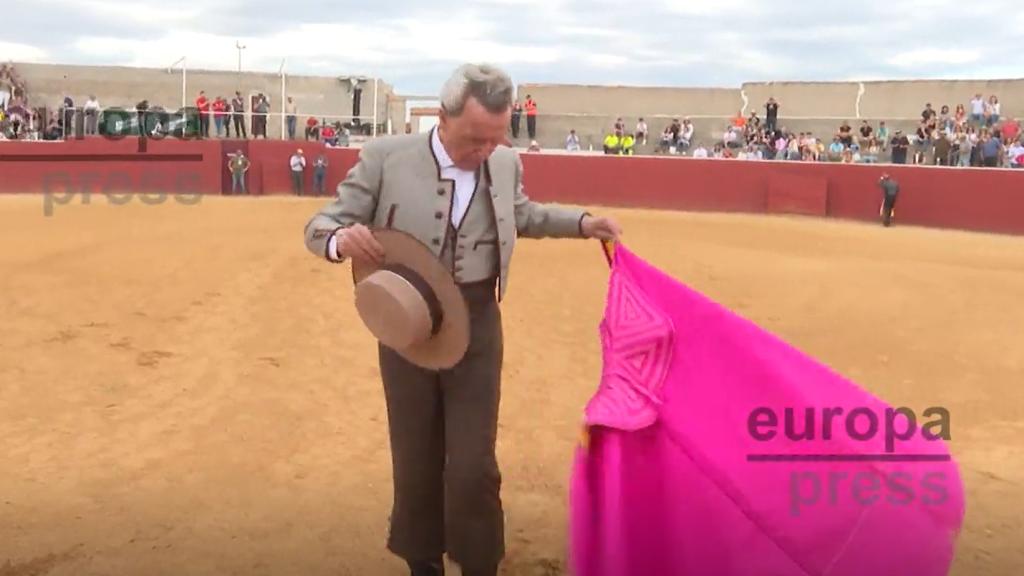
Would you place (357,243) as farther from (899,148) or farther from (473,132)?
(899,148)

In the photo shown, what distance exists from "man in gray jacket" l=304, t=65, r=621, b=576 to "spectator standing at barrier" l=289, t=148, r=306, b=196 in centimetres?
1398

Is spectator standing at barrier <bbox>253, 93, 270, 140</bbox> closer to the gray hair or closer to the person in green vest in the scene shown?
the person in green vest

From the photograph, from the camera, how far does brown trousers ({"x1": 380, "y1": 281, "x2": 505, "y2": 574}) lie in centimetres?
219

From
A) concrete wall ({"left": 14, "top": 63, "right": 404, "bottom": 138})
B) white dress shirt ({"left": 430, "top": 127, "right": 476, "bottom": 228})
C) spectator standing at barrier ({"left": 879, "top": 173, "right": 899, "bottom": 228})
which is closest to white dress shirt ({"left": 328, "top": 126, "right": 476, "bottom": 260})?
white dress shirt ({"left": 430, "top": 127, "right": 476, "bottom": 228})

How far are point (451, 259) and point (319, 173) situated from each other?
46.1 feet

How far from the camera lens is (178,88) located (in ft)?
66.9

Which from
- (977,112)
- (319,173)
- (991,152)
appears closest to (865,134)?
(977,112)

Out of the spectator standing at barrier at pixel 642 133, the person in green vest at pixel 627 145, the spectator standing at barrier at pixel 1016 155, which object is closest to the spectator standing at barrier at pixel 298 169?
the person in green vest at pixel 627 145

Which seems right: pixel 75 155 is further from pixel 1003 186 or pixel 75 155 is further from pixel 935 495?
pixel 935 495

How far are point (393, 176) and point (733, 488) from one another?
94 centimetres

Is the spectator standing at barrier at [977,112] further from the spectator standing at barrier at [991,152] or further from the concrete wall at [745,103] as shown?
the spectator standing at barrier at [991,152]

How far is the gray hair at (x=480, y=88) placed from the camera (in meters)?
1.93

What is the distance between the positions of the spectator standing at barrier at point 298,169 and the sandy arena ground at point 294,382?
6.24 m

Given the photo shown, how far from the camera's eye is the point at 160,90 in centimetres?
2028
